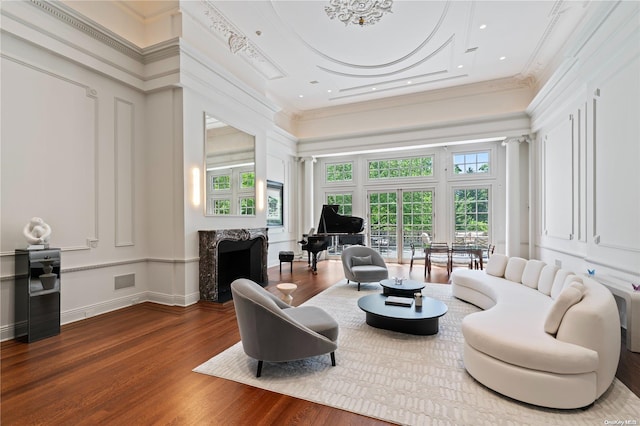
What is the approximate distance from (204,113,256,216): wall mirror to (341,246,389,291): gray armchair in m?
2.28

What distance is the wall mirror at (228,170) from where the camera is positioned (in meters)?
5.34

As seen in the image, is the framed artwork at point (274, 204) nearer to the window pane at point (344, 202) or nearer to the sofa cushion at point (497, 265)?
the window pane at point (344, 202)

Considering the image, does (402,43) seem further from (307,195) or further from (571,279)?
(307,195)

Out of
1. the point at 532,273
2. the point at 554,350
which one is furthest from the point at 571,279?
the point at 554,350

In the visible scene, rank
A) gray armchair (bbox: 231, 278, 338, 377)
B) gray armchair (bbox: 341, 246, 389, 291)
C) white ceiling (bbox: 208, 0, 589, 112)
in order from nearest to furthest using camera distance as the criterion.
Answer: gray armchair (bbox: 231, 278, 338, 377), white ceiling (bbox: 208, 0, 589, 112), gray armchair (bbox: 341, 246, 389, 291)

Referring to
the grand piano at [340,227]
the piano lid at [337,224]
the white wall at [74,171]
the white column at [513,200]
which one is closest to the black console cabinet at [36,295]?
the white wall at [74,171]

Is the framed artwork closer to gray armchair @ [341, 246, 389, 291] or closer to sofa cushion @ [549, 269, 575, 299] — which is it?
gray armchair @ [341, 246, 389, 291]

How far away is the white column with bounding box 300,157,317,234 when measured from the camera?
9.66 meters

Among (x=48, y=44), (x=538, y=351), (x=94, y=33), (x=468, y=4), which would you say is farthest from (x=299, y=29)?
(x=538, y=351)

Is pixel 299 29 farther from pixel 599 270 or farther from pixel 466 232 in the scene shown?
pixel 466 232

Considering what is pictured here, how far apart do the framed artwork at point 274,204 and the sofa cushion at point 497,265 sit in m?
5.37

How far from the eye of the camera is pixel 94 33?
4227 mm

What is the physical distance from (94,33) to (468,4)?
5.62m

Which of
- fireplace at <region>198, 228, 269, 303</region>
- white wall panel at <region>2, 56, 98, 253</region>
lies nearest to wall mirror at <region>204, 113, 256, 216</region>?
fireplace at <region>198, 228, 269, 303</region>
